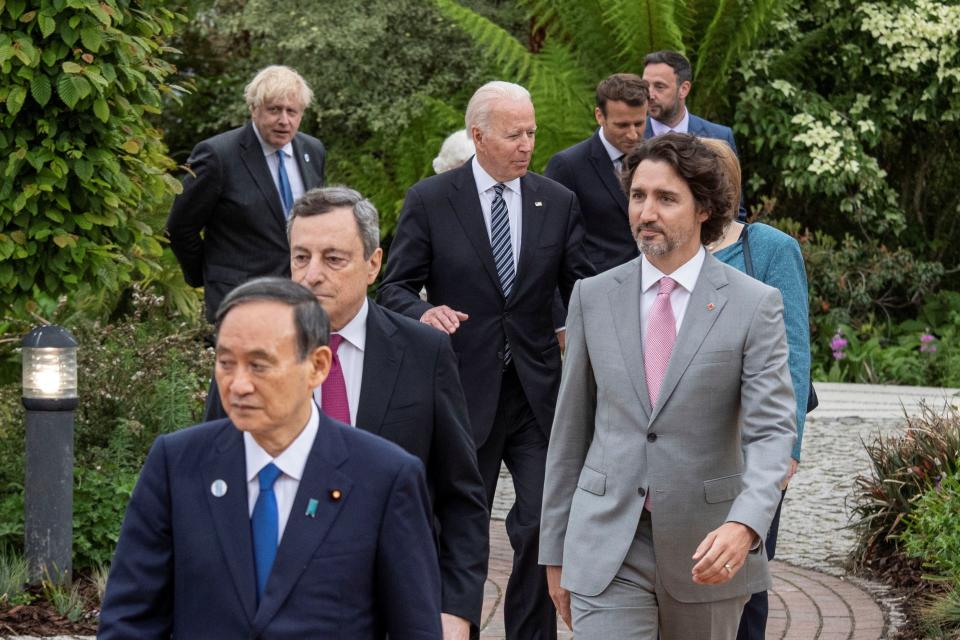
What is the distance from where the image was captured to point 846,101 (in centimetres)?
1609

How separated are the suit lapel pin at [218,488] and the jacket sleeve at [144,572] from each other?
10 cm

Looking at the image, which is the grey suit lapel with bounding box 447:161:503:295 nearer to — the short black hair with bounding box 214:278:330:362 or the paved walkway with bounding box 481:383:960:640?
the paved walkway with bounding box 481:383:960:640

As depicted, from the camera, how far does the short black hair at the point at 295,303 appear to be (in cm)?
298

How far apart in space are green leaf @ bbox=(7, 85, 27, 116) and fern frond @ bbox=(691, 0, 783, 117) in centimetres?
871

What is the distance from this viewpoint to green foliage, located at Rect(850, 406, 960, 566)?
7902mm

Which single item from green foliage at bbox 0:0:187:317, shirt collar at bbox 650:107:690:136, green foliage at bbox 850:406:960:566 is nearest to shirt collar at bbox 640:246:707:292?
green foliage at bbox 0:0:187:317

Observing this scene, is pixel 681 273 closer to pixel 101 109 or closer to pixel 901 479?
pixel 101 109

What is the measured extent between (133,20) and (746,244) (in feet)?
11.6

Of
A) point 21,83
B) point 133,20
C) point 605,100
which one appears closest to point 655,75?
point 605,100

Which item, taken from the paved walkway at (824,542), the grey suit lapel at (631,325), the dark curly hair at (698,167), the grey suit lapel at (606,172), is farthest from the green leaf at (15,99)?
the grey suit lapel at (631,325)

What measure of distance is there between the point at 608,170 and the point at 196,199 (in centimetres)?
200

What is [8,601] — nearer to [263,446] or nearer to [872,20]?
[263,446]

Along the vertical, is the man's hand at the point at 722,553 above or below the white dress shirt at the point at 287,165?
below

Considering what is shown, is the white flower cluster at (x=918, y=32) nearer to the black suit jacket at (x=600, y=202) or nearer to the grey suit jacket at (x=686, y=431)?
the black suit jacket at (x=600, y=202)
